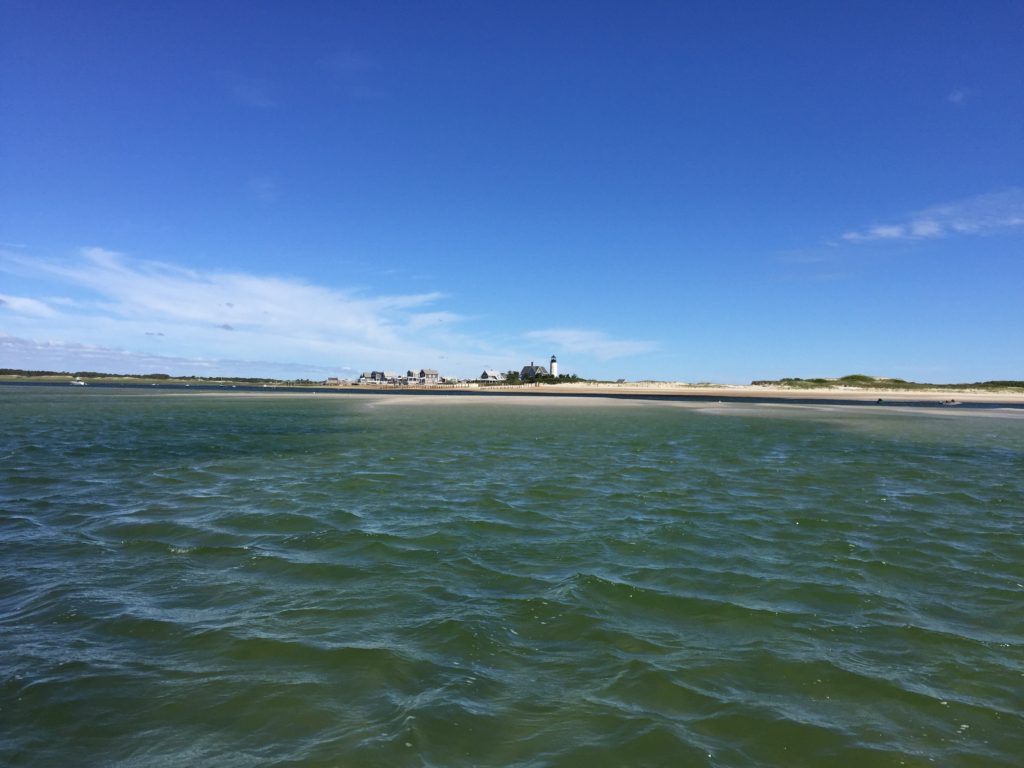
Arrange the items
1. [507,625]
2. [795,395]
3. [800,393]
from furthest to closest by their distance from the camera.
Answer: [800,393]
[795,395]
[507,625]

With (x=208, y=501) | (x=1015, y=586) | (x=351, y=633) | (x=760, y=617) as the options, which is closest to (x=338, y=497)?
(x=208, y=501)

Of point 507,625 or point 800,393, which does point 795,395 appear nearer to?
point 800,393

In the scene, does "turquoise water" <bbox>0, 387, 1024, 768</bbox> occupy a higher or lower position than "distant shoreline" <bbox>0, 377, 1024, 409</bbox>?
lower

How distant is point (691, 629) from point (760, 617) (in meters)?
1.07

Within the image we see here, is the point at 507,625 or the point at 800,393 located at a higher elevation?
the point at 800,393

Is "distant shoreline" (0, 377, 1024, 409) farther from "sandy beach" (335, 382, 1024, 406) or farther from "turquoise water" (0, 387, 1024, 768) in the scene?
"turquoise water" (0, 387, 1024, 768)

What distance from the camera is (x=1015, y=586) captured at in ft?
27.7

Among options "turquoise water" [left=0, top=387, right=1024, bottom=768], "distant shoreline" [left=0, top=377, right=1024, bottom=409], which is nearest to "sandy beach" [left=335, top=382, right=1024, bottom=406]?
"distant shoreline" [left=0, top=377, right=1024, bottom=409]

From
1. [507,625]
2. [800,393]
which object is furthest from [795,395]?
[507,625]

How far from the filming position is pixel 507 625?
6.95 metres

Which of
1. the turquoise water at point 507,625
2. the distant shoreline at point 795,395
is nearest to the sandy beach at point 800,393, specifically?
the distant shoreline at point 795,395

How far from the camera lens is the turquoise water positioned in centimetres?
471

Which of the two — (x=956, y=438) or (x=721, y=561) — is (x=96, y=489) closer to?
(x=721, y=561)

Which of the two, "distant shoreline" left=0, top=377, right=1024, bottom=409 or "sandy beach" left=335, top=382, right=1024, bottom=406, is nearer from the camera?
"distant shoreline" left=0, top=377, right=1024, bottom=409
